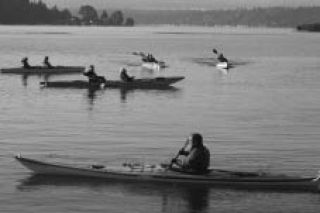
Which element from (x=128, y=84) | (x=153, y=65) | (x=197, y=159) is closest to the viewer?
(x=197, y=159)

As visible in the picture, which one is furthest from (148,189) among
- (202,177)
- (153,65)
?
(153,65)

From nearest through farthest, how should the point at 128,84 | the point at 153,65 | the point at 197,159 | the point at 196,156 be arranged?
the point at 196,156 → the point at 197,159 → the point at 128,84 → the point at 153,65

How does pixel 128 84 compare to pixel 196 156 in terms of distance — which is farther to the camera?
pixel 128 84

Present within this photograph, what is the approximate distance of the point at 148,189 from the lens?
27031mm

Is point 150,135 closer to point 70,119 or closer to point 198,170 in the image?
point 70,119

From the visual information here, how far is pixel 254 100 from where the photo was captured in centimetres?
5828

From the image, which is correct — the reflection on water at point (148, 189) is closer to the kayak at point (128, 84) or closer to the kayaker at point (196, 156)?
the kayaker at point (196, 156)

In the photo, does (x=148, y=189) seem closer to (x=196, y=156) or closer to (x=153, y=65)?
(x=196, y=156)

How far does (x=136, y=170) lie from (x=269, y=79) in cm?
5462

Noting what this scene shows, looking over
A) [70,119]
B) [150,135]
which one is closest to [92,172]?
[150,135]

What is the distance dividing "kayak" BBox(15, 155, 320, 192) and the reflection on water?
184 millimetres

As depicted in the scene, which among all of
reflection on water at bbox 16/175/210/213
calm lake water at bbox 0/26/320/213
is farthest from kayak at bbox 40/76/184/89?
reflection on water at bbox 16/175/210/213

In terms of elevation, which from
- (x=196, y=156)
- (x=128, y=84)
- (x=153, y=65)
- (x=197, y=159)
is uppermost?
(x=196, y=156)

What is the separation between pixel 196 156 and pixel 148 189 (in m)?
1.97
